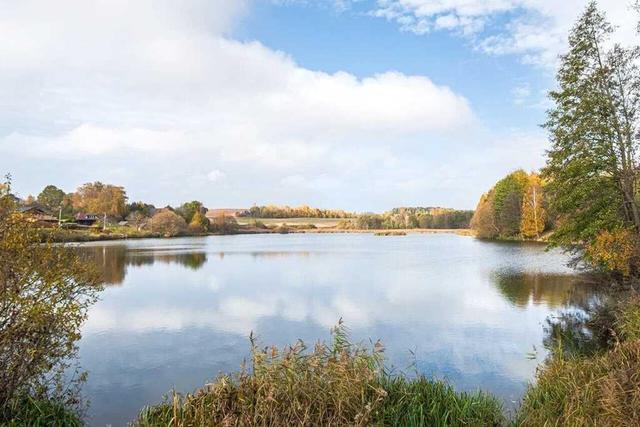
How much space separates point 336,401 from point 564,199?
45.3 ft

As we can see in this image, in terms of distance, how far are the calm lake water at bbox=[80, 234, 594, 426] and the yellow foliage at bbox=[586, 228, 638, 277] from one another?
2.25 m

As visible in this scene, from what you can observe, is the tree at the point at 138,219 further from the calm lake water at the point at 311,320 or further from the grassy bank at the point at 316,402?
the grassy bank at the point at 316,402

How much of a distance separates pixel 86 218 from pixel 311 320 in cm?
7085

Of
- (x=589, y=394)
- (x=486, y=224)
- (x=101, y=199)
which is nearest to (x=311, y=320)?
(x=589, y=394)

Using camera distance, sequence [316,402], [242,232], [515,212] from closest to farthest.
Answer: [316,402] < [515,212] < [242,232]

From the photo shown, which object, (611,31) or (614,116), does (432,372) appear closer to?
(614,116)

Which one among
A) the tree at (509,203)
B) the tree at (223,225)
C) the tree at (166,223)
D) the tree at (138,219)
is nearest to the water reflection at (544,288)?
the tree at (509,203)

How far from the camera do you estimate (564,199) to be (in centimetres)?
1559

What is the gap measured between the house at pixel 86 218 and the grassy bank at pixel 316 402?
2910 inches

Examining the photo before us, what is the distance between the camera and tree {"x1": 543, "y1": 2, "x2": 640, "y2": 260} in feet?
49.1

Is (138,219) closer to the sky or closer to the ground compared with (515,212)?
closer to the ground

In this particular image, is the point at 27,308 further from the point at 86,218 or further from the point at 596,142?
the point at 86,218

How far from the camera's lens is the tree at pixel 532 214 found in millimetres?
52875

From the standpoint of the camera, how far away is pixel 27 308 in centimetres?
541
